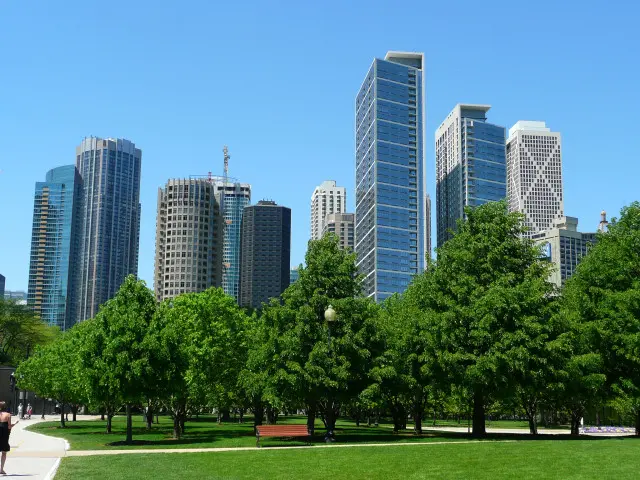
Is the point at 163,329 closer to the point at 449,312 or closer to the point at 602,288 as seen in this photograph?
the point at 449,312

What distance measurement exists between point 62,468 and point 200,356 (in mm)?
20878

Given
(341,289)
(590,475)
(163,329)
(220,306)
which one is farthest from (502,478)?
(220,306)

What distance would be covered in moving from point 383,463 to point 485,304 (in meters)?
15.6

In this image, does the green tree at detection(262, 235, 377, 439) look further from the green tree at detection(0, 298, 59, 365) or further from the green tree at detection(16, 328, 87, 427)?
the green tree at detection(0, 298, 59, 365)

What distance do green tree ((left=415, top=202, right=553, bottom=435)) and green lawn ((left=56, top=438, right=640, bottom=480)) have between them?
7.38 metres

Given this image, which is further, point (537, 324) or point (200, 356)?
point (200, 356)

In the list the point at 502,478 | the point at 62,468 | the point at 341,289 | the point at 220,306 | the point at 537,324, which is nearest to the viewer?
the point at 502,478

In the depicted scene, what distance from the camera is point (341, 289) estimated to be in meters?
38.6

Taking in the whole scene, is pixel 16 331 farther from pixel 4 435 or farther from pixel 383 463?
pixel 383 463

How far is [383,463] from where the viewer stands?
22422 mm

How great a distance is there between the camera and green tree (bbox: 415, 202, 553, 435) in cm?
3541

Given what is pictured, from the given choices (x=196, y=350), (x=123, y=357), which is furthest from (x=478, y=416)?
(x=123, y=357)

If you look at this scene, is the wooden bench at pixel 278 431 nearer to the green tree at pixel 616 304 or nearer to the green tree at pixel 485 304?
the green tree at pixel 485 304

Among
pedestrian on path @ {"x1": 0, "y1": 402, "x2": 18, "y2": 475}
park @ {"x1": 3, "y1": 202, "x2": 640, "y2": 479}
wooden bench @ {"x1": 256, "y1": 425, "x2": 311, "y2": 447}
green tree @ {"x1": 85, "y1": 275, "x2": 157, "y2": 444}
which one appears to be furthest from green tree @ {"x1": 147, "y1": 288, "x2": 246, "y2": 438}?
pedestrian on path @ {"x1": 0, "y1": 402, "x2": 18, "y2": 475}
